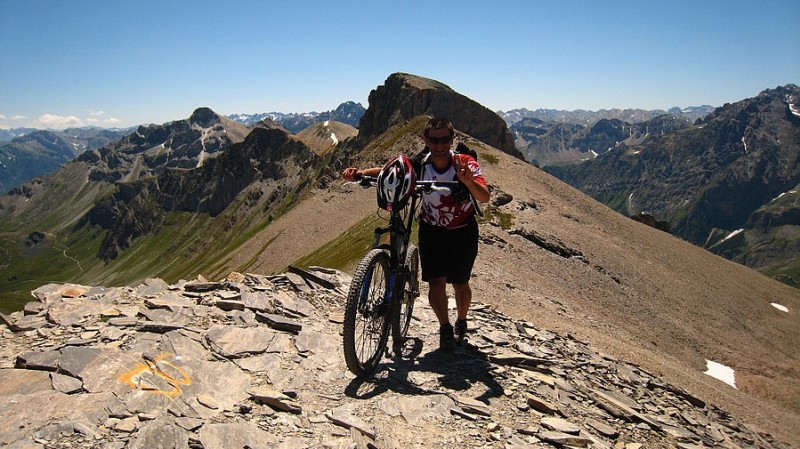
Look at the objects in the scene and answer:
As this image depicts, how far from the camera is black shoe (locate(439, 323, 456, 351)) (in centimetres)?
1032

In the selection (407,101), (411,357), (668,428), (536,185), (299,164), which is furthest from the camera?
(299,164)

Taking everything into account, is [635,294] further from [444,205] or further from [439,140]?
[439,140]

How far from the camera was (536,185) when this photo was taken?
5403 cm

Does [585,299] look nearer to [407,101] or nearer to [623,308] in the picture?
[623,308]

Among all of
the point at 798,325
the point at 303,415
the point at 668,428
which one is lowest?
the point at 798,325

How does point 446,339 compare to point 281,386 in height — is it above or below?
above

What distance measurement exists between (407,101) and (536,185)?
68.3 meters

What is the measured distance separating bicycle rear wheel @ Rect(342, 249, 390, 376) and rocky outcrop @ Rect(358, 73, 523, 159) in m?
96.9

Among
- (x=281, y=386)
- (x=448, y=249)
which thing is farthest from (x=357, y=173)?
(x=281, y=386)

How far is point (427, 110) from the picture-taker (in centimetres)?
11012

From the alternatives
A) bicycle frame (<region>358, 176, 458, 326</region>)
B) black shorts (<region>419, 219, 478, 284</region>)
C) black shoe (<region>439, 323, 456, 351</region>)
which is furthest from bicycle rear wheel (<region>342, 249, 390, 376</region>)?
black shoe (<region>439, 323, 456, 351</region>)

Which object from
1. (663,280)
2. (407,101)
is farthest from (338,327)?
(407,101)

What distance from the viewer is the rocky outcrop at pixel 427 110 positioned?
349ft

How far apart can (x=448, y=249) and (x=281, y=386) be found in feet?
13.5
